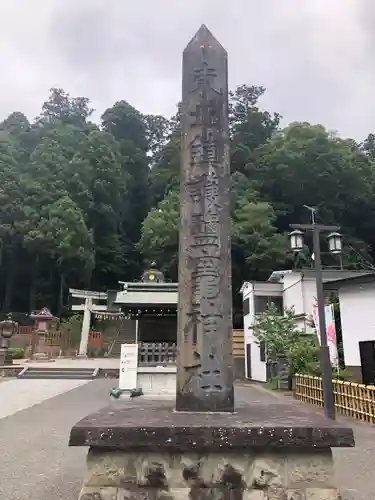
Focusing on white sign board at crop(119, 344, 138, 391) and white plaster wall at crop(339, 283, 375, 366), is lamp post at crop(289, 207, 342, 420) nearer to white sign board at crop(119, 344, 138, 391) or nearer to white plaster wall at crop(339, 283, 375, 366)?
white plaster wall at crop(339, 283, 375, 366)

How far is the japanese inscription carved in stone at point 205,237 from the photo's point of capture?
4.16 meters

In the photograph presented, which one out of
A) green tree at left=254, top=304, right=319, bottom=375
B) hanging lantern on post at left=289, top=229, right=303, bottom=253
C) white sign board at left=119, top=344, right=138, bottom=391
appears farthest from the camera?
green tree at left=254, top=304, right=319, bottom=375

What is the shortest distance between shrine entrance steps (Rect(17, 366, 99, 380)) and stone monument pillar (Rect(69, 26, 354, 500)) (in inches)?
781

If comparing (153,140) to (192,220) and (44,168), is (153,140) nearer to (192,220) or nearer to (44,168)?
(44,168)

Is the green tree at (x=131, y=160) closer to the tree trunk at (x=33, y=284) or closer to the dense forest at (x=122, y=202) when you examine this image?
the dense forest at (x=122, y=202)

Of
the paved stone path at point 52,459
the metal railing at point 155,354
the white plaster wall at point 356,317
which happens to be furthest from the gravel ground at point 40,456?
the white plaster wall at point 356,317

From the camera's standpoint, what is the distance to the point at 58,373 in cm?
2366

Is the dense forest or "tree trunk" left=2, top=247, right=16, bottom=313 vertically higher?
the dense forest

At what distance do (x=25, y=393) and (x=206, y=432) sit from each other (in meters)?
14.8

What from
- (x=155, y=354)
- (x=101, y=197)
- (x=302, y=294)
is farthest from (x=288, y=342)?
(x=101, y=197)

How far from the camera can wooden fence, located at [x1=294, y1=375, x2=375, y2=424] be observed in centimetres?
965

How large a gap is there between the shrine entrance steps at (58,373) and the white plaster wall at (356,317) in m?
13.9

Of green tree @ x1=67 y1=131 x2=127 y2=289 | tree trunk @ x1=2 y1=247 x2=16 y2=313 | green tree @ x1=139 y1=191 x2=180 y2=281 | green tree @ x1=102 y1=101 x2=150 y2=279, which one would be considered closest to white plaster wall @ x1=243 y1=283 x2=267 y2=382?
green tree @ x1=139 y1=191 x2=180 y2=281

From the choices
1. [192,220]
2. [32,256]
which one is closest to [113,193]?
[32,256]
